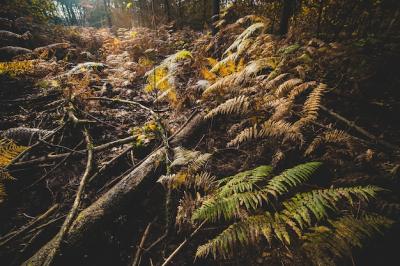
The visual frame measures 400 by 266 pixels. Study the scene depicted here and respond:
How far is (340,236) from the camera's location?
132cm

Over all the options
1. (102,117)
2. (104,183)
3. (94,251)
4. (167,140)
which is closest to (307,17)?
(167,140)

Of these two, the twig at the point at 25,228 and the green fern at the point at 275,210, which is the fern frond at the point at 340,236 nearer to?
the green fern at the point at 275,210

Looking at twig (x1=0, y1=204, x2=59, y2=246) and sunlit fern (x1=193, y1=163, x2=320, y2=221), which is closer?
sunlit fern (x1=193, y1=163, x2=320, y2=221)

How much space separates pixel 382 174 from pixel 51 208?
3039 millimetres

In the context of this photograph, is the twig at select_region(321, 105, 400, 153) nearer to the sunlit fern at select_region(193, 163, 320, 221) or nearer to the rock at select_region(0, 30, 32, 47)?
the sunlit fern at select_region(193, 163, 320, 221)

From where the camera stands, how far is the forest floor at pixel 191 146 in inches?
78.0

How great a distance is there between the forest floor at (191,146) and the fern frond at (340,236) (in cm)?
20

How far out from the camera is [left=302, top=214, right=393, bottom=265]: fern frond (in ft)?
4.13

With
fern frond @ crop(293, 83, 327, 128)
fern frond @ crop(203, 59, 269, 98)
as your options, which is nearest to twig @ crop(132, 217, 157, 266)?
fern frond @ crop(293, 83, 327, 128)

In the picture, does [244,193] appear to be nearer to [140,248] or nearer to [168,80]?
[140,248]

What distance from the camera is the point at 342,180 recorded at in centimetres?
175

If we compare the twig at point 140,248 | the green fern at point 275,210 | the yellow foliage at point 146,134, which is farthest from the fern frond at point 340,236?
the yellow foliage at point 146,134

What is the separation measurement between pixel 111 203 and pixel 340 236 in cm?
192

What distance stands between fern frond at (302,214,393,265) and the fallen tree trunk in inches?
65.3
